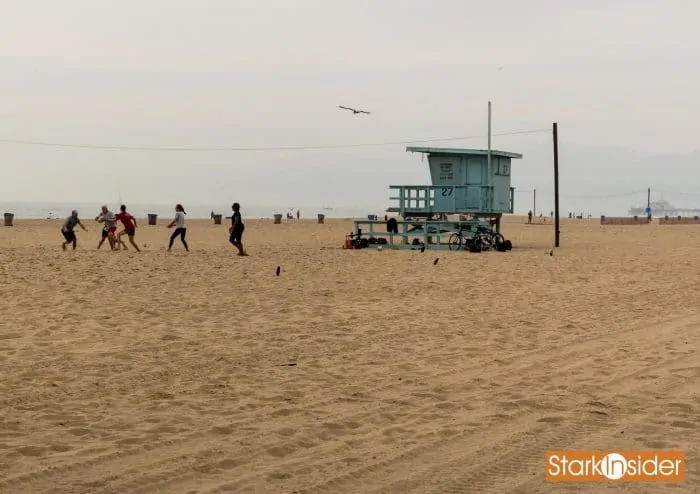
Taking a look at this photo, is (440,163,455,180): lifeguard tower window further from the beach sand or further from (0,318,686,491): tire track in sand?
(0,318,686,491): tire track in sand

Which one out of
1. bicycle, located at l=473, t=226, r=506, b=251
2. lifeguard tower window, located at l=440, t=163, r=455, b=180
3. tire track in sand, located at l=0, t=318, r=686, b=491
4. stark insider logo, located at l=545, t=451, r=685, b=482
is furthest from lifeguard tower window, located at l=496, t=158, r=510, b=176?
stark insider logo, located at l=545, t=451, r=685, b=482

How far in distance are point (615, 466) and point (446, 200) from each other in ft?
84.1

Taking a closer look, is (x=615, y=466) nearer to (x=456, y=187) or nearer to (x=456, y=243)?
(x=456, y=243)

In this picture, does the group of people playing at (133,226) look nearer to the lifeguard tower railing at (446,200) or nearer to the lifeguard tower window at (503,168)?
the lifeguard tower railing at (446,200)

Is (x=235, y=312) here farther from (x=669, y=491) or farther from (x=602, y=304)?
(x=669, y=491)

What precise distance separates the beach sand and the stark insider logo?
10cm

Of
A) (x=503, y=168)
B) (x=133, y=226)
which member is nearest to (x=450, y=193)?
(x=503, y=168)

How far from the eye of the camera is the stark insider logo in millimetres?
5199

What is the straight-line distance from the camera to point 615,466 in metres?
5.40

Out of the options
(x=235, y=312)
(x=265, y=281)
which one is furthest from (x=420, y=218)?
(x=235, y=312)

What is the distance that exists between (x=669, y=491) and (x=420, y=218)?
88.6 feet

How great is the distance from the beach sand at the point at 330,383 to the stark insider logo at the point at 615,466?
105 mm

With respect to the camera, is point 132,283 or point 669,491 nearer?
point 669,491

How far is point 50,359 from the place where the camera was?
8.86m
